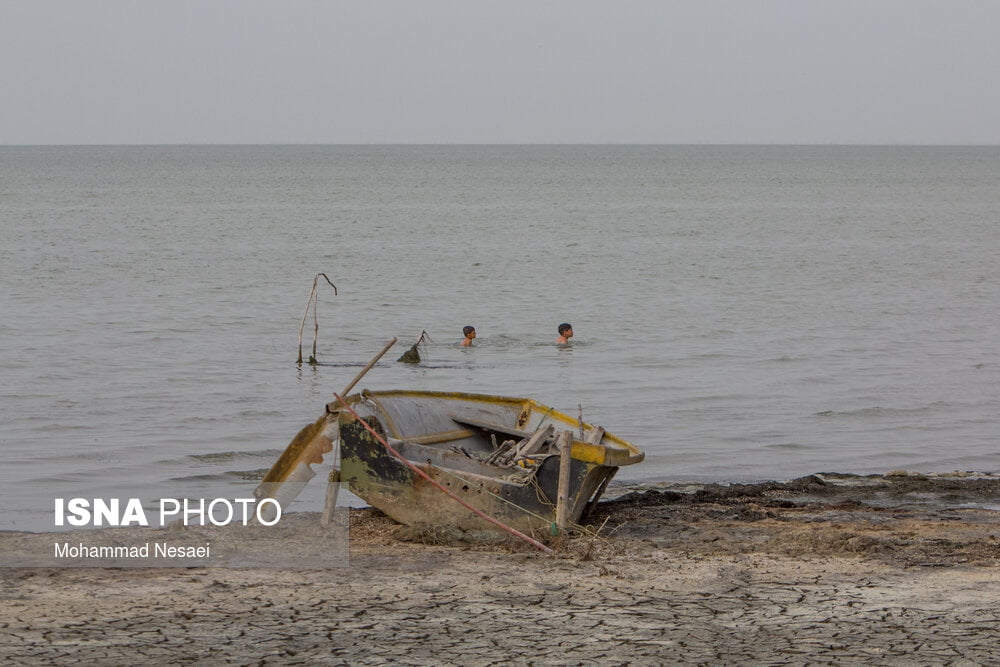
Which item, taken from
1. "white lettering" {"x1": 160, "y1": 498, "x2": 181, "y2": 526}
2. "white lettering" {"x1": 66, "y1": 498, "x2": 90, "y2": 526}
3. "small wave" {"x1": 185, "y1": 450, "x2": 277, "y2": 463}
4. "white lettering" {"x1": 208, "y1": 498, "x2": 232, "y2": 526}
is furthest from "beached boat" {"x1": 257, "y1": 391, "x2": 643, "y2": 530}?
"small wave" {"x1": 185, "y1": 450, "x2": 277, "y2": 463}

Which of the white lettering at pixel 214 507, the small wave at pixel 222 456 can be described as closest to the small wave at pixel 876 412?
the small wave at pixel 222 456

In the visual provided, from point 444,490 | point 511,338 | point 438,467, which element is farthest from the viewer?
point 511,338

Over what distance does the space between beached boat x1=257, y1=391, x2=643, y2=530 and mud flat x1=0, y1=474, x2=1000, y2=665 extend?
287 mm

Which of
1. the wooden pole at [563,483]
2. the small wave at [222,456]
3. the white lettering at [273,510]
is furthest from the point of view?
the small wave at [222,456]

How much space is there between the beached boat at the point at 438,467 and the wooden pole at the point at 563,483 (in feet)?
0.10

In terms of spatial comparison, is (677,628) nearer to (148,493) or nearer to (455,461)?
(455,461)

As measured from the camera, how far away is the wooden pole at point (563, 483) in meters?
9.36

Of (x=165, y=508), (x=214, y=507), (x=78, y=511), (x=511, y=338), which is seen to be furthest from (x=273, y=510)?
(x=511, y=338)

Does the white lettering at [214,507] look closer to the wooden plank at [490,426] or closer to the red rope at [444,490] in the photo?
the red rope at [444,490]

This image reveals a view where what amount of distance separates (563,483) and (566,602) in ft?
5.98

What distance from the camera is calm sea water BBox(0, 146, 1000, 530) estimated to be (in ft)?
46.0

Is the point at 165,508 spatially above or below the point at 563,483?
below

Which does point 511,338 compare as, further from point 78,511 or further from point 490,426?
point 78,511

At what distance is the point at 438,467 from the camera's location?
9.95 m
